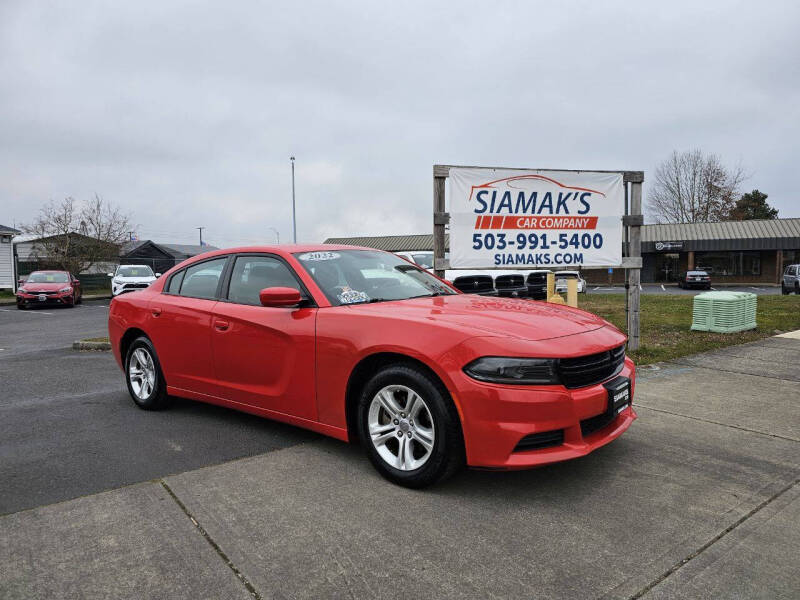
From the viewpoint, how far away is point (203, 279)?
484cm

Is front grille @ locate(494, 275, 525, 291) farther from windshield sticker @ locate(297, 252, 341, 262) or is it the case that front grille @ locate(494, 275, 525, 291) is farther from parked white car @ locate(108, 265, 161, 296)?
parked white car @ locate(108, 265, 161, 296)

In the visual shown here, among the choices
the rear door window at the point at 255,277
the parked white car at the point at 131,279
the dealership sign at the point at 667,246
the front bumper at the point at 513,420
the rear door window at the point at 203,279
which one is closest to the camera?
the front bumper at the point at 513,420

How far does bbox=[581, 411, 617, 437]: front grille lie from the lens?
3236mm

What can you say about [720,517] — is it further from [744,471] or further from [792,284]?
[792,284]

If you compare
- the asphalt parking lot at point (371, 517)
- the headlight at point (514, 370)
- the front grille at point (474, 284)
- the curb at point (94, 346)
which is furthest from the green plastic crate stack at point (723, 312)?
the curb at point (94, 346)

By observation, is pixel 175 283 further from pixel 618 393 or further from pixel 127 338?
pixel 618 393

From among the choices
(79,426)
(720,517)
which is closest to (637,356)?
(720,517)

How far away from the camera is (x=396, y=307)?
3.76m

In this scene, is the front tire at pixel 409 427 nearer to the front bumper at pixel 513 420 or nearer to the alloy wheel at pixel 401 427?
the alloy wheel at pixel 401 427

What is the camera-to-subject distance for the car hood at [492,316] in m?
3.29

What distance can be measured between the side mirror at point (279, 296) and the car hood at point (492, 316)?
1.25 feet

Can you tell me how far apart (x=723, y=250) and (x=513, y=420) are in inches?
1990

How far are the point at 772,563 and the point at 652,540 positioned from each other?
1.57ft

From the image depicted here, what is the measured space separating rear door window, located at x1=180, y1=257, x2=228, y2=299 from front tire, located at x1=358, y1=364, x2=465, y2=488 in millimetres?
1877
